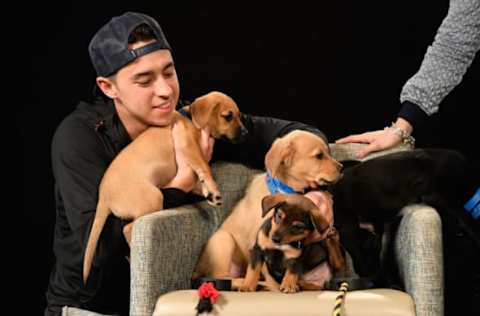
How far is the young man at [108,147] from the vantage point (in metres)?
2.75

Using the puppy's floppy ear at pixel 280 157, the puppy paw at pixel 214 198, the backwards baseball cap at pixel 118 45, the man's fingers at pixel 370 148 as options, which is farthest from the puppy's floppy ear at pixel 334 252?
the backwards baseball cap at pixel 118 45

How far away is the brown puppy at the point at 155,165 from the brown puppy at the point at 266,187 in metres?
0.13

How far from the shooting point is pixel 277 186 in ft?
8.96

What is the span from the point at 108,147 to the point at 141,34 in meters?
0.38

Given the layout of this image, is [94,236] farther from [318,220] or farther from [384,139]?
[384,139]

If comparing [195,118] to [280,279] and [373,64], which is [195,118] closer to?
[280,279]

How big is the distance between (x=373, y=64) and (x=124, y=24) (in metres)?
1.06

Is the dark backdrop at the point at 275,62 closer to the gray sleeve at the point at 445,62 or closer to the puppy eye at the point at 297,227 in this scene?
the gray sleeve at the point at 445,62

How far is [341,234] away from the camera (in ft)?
8.98

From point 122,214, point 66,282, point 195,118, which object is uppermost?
point 195,118

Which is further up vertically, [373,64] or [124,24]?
[124,24]

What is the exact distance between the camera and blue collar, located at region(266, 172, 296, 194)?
2.70 metres

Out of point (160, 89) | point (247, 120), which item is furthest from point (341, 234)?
point (160, 89)

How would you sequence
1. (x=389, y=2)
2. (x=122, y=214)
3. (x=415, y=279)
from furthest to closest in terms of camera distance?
(x=389, y=2) < (x=122, y=214) < (x=415, y=279)
